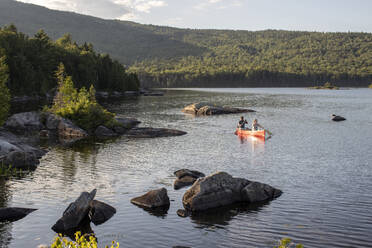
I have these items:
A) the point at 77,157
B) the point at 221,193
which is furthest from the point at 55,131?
the point at 221,193

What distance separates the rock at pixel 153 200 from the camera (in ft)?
84.8

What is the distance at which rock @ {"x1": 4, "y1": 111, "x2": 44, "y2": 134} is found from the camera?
200ft

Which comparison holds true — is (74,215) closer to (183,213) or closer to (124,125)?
(183,213)

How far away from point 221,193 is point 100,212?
8.08m

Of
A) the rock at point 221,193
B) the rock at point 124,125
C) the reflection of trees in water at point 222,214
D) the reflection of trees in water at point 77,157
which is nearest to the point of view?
the reflection of trees in water at point 222,214

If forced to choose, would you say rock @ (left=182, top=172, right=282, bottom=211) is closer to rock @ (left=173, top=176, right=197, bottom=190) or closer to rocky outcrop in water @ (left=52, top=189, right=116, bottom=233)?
rock @ (left=173, top=176, right=197, bottom=190)

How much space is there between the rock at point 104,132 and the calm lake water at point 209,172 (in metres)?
5.08

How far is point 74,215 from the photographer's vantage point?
2255 centimetres

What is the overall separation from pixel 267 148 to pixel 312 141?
8.81 m

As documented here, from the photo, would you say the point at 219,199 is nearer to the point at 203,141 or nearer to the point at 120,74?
the point at 203,141

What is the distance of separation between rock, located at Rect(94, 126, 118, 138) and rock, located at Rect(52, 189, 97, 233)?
3480 cm

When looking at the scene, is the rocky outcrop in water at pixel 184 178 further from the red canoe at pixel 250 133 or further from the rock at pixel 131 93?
the rock at pixel 131 93

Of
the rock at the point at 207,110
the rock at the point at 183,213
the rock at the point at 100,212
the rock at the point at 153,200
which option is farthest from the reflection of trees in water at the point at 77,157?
the rock at the point at 207,110

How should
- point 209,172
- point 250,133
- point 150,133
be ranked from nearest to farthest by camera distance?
1. point 209,172
2. point 250,133
3. point 150,133
